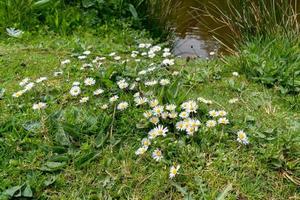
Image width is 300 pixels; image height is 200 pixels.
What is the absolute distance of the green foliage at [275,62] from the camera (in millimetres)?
3387

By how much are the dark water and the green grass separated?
180 cm

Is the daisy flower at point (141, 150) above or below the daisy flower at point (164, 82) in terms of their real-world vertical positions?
below

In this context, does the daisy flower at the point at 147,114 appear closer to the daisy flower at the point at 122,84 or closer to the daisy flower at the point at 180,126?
the daisy flower at the point at 180,126

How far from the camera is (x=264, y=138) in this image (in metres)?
2.58

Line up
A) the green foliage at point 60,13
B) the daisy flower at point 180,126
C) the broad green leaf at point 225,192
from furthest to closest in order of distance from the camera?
the green foliage at point 60,13, the daisy flower at point 180,126, the broad green leaf at point 225,192

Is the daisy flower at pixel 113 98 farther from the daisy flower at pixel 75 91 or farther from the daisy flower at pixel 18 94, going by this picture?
the daisy flower at pixel 18 94

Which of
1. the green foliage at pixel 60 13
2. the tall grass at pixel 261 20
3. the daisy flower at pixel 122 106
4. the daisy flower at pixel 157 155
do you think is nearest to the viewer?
the daisy flower at pixel 157 155

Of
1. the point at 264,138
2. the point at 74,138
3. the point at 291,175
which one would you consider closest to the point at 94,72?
the point at 74,138

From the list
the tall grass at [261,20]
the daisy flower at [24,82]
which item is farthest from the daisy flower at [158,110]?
the tall grass at [261,20]

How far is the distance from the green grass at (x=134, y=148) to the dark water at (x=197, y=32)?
1804 mm

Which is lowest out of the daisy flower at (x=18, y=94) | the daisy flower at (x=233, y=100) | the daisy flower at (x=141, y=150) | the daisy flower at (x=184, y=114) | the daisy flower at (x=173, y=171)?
the daisy flower at (x=233, y=100)

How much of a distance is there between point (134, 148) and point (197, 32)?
10.4ft

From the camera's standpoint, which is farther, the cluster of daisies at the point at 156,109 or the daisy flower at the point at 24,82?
the daisy flower at the point at 24,82

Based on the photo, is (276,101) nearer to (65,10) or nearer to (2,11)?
(65,10)
